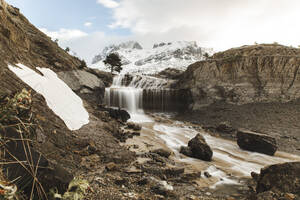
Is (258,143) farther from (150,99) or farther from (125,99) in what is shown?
(125,99)

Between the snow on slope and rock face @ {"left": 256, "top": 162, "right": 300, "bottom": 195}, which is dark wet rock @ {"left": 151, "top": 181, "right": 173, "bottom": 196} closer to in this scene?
rock face @ {"left": 256, "top": 162, "right": 300, "bottom": 195}

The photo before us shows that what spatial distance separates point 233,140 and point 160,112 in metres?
12.6

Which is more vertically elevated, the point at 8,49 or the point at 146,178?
the point at 8,49

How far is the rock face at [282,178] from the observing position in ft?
11.9

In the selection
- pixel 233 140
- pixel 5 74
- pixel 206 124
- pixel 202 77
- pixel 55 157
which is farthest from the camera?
pixel 202 77

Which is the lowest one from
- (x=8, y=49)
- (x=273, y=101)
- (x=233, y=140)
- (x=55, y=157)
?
(x=233, y=140)

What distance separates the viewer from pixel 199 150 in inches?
303

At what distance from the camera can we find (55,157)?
4.13 metres

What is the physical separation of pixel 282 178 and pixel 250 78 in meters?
19.0

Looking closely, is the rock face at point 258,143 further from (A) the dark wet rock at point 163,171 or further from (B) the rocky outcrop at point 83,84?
(B) the rocky outcrop at point 83,84

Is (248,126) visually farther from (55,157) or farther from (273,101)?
(55,157)

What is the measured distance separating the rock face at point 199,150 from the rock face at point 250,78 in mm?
14374

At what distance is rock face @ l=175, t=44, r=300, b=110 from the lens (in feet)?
59.3

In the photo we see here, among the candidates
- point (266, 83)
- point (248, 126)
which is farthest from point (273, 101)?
point (248, 126)
